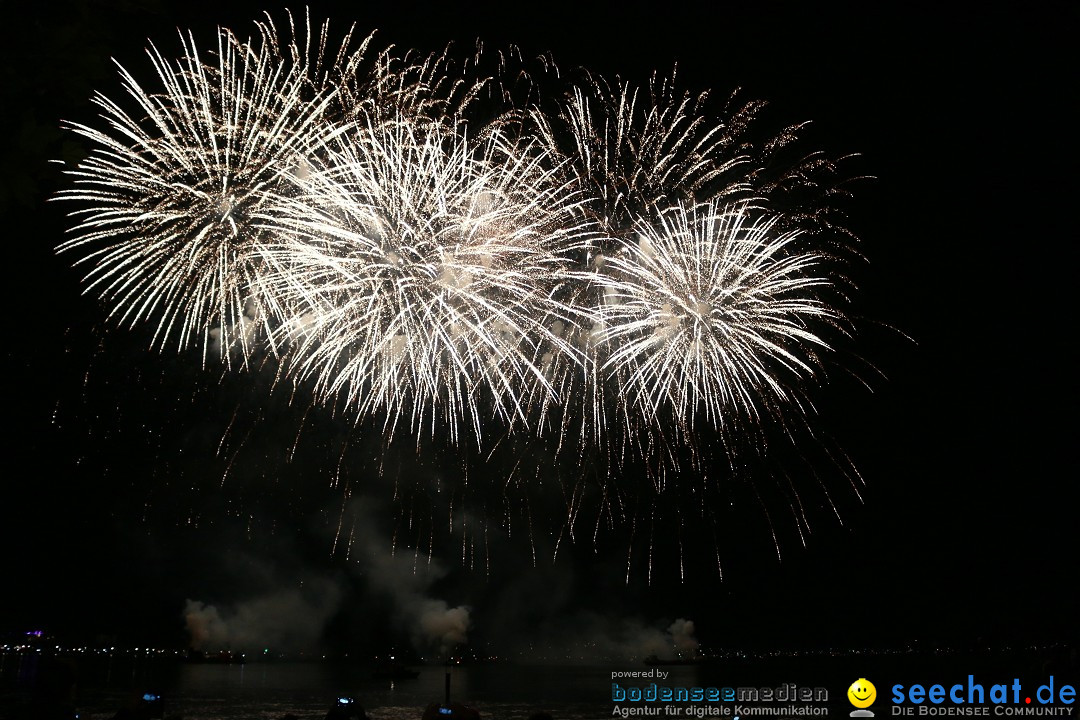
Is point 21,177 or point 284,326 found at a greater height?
point 284,326

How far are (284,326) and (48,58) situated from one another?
13.2m

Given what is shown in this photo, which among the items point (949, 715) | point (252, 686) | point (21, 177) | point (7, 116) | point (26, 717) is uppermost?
point (7, 116)

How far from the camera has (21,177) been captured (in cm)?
364

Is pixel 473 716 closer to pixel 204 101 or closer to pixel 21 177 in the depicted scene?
pixel 204 101

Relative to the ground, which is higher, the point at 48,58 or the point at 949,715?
the point at 48,58

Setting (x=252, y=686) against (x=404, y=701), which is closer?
(x=404, y=701)

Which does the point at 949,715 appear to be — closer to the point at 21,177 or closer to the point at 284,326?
the point at 284,326

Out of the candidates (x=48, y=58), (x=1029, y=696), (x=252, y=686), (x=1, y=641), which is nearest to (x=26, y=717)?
(x=48, y=58)

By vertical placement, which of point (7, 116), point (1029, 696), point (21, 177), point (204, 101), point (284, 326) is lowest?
point (1029, 696)

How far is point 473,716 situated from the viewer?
15172 millimetres

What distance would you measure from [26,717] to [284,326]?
12.8 metres

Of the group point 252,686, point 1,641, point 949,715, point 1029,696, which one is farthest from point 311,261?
point 1,641

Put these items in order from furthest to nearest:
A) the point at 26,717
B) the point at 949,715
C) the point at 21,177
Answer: the point at 949,715 → the point at 26,717 → the point at 21,177

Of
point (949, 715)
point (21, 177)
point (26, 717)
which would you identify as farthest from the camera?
point (949, 715)
